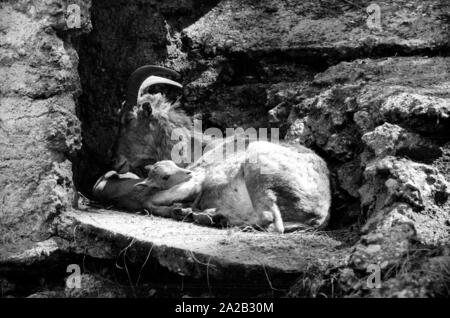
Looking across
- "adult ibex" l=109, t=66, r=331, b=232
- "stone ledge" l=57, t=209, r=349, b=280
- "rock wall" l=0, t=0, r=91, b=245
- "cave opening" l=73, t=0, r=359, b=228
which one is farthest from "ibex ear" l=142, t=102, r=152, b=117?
"stone ledge" l=57, t=209, r=349, b=280

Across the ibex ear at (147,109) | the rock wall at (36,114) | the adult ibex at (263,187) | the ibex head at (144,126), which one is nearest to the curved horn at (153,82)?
the ibex head at (144,126)

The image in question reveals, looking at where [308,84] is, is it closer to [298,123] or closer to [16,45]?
[298,123]

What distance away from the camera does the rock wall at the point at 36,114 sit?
6.00m

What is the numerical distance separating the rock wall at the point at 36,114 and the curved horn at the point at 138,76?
88 cm

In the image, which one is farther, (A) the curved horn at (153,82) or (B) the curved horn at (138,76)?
(A) the curved horn at (153,82)

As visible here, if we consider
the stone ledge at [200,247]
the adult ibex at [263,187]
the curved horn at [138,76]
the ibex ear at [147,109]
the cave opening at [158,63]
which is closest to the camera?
the stone ledge at [200,247]

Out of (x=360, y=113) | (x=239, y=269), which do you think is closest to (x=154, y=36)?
(x=360, y=113)

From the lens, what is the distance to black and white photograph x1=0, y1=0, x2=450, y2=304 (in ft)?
16.6

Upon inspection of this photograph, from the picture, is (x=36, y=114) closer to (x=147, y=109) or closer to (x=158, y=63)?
(x=147, y=109)

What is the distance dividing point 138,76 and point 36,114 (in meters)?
1.61

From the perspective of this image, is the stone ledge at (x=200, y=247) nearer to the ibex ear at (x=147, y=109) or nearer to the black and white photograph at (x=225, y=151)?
the black and white photograph at (x=225, y=151)

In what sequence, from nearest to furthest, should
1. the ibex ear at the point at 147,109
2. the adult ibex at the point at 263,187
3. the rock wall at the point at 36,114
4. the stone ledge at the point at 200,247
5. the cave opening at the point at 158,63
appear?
1. the stone ledge at the point at 200,247
2. the rock wall at the point at 36,114
3. the adult ibex at the point at 263,187
4. the ibex ear at the point at 147,109
5. the cave opening at the point at 158,63

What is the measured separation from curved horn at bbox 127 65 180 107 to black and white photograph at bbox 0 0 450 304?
0.01m

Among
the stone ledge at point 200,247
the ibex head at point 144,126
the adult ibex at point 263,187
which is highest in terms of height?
the ibex head at point 144,126
